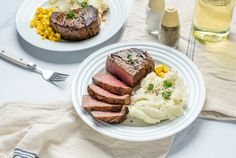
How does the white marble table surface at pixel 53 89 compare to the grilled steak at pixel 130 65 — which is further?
the grilled steak at pixel 130 65

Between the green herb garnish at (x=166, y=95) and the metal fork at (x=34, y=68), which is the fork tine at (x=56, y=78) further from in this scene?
the green herb garnish at (x=166, y=95)

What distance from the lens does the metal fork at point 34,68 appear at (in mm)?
1477

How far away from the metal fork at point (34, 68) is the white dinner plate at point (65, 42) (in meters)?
0.08

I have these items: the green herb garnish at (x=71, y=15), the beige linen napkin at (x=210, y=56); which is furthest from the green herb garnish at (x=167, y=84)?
the green herb garnish at (x=71, y=15)

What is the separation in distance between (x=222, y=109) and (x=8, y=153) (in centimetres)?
66

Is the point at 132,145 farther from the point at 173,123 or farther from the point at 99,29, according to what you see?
the point at 99,29

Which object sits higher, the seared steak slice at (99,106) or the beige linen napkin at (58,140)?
the seared steak slice at (99,106)

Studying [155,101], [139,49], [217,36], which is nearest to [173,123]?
[155,101]

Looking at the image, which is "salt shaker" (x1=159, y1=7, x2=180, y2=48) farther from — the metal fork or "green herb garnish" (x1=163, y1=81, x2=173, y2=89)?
the metal fork

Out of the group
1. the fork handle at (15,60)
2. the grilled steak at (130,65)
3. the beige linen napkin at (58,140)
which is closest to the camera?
the beige linen napkin at (58,140)

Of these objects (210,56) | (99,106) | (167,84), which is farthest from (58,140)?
(210,56)

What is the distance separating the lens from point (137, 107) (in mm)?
1293

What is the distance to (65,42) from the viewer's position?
161 cm

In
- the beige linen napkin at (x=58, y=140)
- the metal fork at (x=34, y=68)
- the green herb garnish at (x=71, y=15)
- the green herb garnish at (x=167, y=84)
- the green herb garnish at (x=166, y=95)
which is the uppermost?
the green herb garnish at (x=71, y=15)
